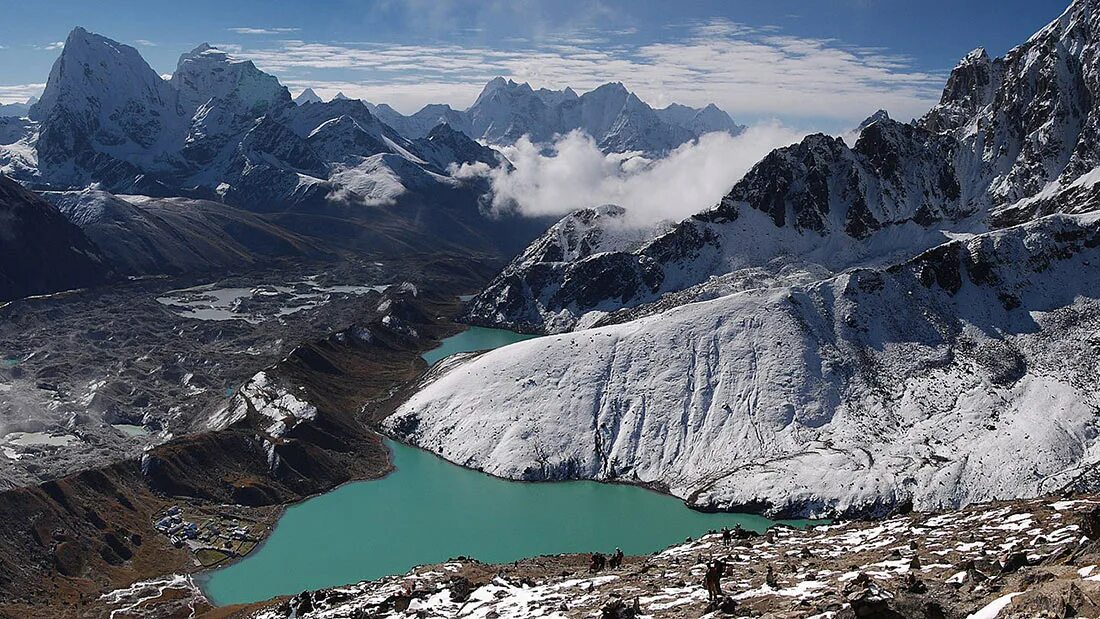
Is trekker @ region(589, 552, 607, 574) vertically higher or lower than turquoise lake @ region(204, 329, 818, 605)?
higher

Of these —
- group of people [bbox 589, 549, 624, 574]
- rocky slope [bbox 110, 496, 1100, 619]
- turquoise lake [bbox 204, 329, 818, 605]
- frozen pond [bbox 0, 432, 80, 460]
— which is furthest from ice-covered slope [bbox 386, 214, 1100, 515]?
frozen pond [bbox 0, 432, 80, 460]

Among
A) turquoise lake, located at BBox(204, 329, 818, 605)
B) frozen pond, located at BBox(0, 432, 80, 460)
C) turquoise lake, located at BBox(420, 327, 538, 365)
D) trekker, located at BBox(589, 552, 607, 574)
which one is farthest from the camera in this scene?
turquoise lake, located at BBox(420, 327, 538, 365)

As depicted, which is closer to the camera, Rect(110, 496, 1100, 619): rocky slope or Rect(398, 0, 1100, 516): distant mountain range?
Rect(110, 496, 1100, 619): rocky slope

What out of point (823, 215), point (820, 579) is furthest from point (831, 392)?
point (823, 215)

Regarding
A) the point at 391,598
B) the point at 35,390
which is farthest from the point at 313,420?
the point at 391,598

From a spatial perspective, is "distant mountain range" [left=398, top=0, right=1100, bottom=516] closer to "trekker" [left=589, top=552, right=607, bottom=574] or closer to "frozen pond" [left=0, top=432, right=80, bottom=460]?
"trekker" [left=589, top=552, right=607, bottom=574]

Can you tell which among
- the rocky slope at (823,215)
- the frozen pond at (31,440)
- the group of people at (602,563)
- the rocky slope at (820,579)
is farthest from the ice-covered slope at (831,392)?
the rocky slope at (823,215)

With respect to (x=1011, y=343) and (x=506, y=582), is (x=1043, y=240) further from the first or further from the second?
(x=506, y=582)

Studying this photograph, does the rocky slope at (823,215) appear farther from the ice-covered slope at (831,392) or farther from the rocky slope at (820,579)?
the rocky slope at (820,579)
